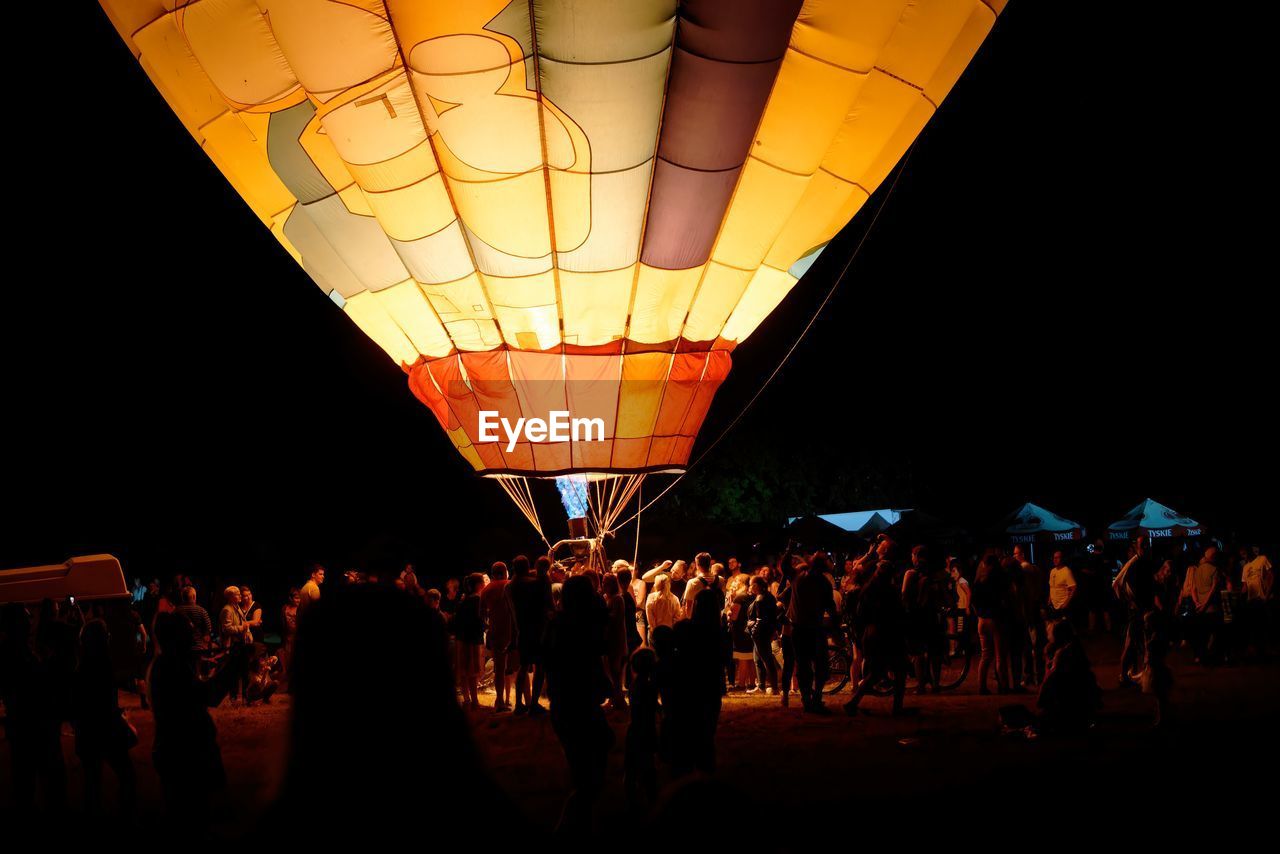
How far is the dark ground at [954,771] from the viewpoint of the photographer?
14.7 ft

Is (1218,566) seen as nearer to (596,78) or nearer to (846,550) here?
(596,78)

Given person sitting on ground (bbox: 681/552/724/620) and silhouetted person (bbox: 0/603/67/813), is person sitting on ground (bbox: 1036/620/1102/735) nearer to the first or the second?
person sitting on ground (bbox: 681/552/724/620)

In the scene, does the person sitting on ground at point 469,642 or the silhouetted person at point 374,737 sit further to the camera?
the person sitting on ground at point 469,642

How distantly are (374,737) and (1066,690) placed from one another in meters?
6.36

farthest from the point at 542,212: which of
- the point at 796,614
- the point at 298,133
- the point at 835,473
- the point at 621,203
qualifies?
the point at 835,473

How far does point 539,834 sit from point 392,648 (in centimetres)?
32

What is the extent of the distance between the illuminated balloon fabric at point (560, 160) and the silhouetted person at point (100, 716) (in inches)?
136

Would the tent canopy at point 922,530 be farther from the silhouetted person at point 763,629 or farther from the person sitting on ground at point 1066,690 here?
the person sitting on ground at point 1066,690

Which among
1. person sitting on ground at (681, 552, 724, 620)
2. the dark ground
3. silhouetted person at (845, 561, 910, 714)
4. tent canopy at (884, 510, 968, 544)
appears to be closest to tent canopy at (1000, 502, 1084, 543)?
tent canopy at (884, 510, 968, 544)

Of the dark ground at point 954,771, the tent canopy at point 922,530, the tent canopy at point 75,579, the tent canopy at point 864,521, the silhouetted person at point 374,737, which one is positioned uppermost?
the tent canopy at point 864,521

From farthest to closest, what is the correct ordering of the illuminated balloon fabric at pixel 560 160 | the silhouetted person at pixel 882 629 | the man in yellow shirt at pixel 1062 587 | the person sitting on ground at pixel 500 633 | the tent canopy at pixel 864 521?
1. the tent canopy at pixel 864 521
2. the man in yellow shirt at pixel 1062 587
3. the person sitting on ground at pixel 500 633
4. the silhouetted person at pixel 882 629
5. the illuminated balloon fabric at pixel 560 160

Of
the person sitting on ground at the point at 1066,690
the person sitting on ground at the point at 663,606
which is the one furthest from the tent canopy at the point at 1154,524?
the person sitting on ground at the point at 1066,690

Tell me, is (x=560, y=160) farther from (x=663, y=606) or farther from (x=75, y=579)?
(x=75, y=579)

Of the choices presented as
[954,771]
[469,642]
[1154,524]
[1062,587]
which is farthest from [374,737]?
[1154,524]
